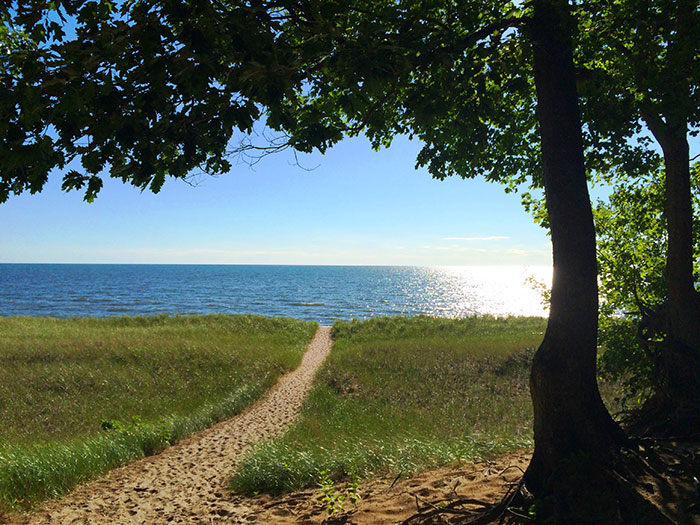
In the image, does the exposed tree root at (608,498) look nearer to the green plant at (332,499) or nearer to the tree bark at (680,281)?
the green plant at (332,499)

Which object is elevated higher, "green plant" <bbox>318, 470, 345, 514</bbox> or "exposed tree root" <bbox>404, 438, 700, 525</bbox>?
"exposed tree root" <bbox>404, 438, 700, 525</bbox>

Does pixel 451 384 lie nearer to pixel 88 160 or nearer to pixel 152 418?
pixel 152 418

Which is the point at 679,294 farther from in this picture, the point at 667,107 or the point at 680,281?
the point at 667,107

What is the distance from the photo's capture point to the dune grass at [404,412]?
773 cm

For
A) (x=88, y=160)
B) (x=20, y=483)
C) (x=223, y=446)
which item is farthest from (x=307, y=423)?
(x=88, y=160)

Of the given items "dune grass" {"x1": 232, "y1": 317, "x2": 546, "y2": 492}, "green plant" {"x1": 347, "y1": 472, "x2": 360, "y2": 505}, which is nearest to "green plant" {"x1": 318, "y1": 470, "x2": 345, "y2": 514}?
"green plant" {"x1": 347, "y1": 472, "x2": 360, "y2": 505}

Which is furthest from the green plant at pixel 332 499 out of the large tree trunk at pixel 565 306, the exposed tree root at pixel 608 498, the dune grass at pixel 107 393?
the dune grass at pixel 107 393

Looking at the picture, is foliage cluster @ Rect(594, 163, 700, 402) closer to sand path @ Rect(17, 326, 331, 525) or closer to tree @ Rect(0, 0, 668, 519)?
tree @ Rect(0, 0, 668, 519)

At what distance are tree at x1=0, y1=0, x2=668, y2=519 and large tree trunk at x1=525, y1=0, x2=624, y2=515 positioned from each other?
15 mm

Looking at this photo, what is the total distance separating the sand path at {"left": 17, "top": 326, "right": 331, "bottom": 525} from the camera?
675 centimetres

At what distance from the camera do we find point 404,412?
530 inches

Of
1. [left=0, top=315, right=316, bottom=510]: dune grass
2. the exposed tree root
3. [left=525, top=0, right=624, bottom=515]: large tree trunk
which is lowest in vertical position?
[left=0, top=315, right=316, bottom=510]: dune grass

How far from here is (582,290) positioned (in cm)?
476

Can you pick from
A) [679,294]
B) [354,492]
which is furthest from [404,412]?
[679,294]
